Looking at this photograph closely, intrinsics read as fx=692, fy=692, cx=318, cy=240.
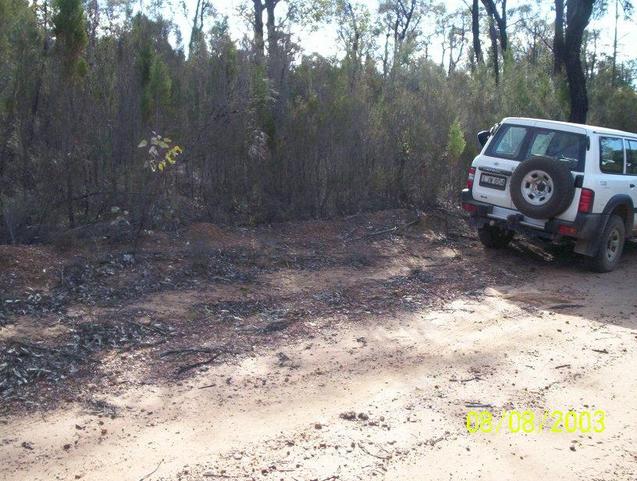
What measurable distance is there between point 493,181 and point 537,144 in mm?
773

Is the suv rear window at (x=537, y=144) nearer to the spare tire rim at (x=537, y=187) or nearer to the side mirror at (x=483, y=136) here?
the spare tire rim at (x=537, y=187)

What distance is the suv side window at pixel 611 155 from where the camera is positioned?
30.9ft

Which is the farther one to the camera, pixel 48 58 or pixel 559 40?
pixel 559 40

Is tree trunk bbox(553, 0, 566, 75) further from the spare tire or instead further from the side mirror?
the spare tire

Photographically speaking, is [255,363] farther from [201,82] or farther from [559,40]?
[559,40]

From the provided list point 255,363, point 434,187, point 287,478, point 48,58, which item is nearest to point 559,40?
point 434,187

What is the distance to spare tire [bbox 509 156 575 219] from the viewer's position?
29.4 ft

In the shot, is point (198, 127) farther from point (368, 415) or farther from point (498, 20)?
point (498, 20)

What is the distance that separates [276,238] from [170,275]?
2433mm

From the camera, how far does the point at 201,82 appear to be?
10367 mm

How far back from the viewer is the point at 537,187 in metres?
9.12

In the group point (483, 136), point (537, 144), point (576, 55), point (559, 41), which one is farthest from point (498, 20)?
point (537, 144)

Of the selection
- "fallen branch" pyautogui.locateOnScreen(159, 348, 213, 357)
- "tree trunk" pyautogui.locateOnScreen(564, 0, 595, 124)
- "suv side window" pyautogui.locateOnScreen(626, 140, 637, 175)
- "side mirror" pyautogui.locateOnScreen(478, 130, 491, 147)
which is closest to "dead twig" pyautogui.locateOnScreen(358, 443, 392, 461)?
"fallen branch" pyautogui.locateOnScreen(159, 348, 213, 357)

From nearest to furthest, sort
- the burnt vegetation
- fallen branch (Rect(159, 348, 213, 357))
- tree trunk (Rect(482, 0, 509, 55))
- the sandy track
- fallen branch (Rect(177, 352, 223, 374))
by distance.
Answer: the sandy track → fallen branch (Rect(177, 352, 223, 374)) → fallen branch (Rect(159, 348, 213, 357)) → the burnt vegetation → tree trunk (Rect(482, 0, 509, 55))
